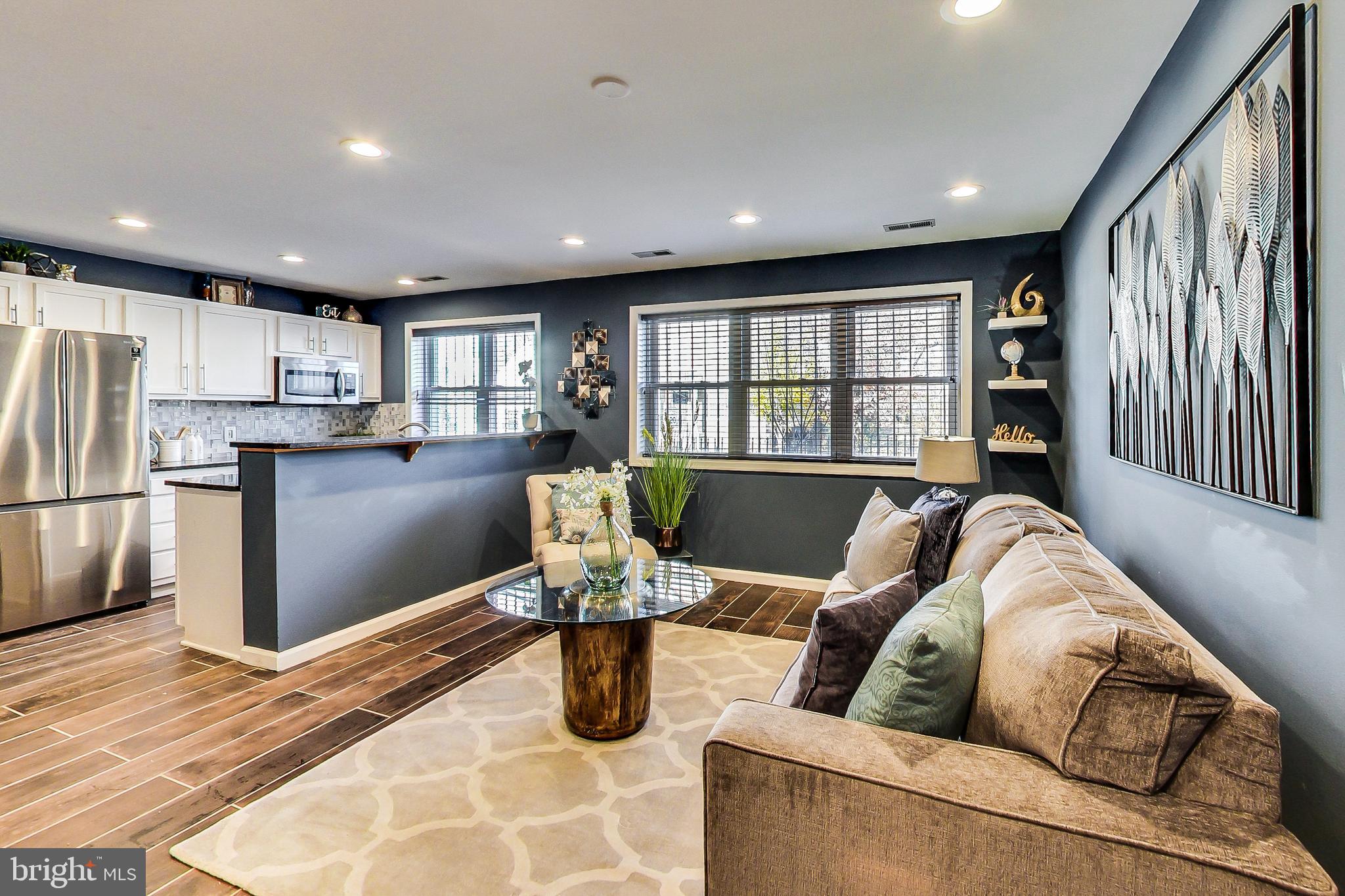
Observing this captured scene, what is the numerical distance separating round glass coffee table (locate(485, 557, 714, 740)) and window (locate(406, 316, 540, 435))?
3.34 metres

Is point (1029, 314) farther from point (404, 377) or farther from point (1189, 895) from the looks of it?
point (404, 377)

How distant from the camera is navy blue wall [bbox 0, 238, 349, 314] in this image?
4.45 metres

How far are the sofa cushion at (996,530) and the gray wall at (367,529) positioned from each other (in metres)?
3.13

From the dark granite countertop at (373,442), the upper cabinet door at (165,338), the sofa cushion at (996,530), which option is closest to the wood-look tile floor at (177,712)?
the dark granite countertop at (373,442)

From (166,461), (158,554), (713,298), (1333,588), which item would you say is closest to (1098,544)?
(1333,588)

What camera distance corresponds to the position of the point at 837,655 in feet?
4.98

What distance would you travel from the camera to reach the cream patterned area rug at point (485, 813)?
5.84 ft

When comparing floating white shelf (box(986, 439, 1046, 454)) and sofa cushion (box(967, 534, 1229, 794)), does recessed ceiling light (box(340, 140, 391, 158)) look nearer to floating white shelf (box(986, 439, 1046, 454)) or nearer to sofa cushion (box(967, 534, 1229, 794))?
sofa cushion (box(967, 534, 1229, 794))

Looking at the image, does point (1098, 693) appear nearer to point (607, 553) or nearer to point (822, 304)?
point (607, 553)

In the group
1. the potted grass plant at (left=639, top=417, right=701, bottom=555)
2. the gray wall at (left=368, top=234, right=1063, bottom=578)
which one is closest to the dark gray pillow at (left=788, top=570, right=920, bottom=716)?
the gray wall at (left=368, top=234, right=1063, bottom=578)

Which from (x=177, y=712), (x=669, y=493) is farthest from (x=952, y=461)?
(x=177, y=712)

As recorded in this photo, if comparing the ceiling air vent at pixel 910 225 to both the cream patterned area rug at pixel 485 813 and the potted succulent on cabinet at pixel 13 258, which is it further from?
the potted succulent on cabinet at pixel 13 258

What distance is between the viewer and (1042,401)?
4.03 meters

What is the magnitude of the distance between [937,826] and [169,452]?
225 inches
